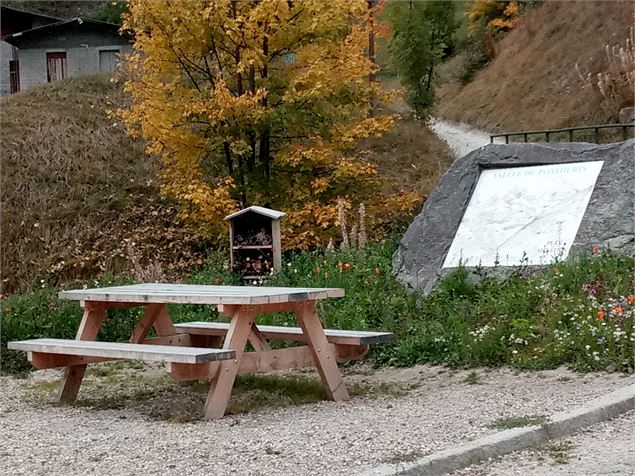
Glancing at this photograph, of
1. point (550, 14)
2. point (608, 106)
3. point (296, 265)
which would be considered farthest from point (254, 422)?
point (550, 14)

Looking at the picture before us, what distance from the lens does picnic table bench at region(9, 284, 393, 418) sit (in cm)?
652

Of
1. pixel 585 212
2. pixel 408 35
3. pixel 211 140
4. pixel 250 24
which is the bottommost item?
pixel 585 212

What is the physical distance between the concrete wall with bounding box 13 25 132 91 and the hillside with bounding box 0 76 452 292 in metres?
8.04

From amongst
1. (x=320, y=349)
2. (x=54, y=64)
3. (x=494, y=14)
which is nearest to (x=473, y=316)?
(x=320, y=349)

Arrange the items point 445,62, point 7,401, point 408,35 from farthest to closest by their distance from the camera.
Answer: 1. point 445,62
2. point 408,35
3. point 7,401

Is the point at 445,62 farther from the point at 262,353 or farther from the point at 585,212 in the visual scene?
the point at 262,353

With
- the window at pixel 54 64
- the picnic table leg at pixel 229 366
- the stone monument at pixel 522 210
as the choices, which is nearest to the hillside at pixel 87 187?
the stone monument at pixel 522 210

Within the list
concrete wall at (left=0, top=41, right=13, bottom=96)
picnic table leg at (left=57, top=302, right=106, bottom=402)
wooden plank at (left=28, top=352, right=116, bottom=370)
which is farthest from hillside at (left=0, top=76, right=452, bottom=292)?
concrete wall at (left=0, top=41, right=13, bottom=96)

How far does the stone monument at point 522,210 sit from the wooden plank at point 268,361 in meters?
2.59

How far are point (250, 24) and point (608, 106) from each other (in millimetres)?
12425

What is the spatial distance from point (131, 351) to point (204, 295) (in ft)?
2.05

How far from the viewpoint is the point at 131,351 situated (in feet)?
21.6

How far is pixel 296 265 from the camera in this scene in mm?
12242

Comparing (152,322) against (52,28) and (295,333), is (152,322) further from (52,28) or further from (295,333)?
(52,28)
